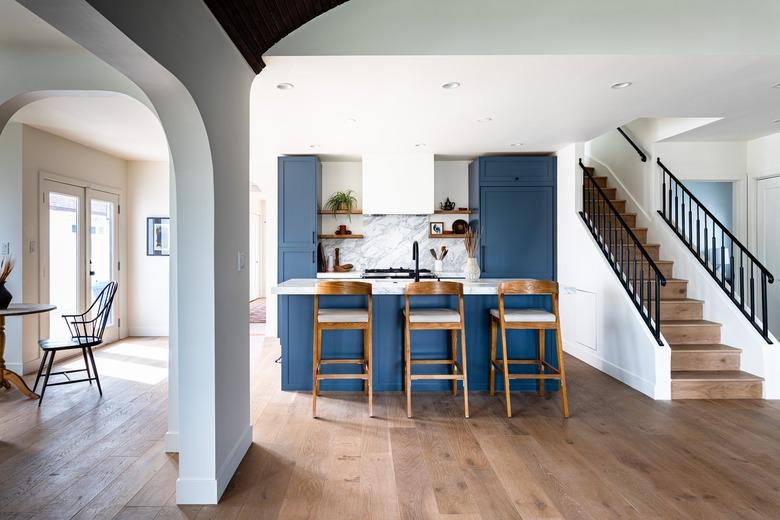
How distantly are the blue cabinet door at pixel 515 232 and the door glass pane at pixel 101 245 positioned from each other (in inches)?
187

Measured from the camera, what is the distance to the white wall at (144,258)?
610 cm

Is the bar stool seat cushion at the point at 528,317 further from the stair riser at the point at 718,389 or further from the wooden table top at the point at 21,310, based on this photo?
the wooden table top at the point at 21,310

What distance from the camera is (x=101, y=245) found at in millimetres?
5730

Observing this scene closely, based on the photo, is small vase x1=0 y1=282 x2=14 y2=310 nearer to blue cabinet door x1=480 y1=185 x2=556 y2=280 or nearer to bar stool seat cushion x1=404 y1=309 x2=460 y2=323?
bar stool seat cushion x1=404 y1=309 x2=460 y2=323

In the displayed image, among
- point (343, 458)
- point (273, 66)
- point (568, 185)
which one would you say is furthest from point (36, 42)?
point (568, 185)

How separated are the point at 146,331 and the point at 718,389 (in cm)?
665

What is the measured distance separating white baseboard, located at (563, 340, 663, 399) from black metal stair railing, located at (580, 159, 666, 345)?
0.41 m

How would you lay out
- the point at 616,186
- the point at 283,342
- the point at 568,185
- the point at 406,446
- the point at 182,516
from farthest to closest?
the point at 616,186
the point at 568,185
the point at 283,342
the point at 406,446
the point at 182,516

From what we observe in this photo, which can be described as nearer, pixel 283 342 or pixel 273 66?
pixel 273 66

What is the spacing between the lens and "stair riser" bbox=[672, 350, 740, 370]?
398 cm

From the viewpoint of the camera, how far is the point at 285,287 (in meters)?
3.38

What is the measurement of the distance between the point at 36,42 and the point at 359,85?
1.95 meters

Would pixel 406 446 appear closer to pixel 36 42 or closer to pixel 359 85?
pixel 359 85

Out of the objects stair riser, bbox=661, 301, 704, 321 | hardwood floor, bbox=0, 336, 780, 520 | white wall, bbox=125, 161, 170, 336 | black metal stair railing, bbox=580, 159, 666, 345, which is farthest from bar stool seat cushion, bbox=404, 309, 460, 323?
white wall, bbox=125, 161, 170, 336
